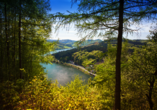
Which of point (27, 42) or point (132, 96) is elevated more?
point (27, 42)

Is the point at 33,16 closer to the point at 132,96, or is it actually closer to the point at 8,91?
the point at 8,91

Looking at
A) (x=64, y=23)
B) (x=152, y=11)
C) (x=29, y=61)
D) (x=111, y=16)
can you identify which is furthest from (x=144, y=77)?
(x=29, y=61)

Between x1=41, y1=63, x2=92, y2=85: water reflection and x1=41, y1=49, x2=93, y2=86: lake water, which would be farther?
x1=41, y1=63, x2=92, y2=85: water reflection

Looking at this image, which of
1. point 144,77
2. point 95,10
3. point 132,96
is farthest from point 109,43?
point 132,96

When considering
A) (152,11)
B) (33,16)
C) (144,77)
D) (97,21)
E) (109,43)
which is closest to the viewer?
(152,11)

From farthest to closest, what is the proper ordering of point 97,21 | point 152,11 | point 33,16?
point 33,16 < point 97,21 < point 152,11

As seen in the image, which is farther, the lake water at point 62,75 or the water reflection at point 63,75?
the water reflection at point 63,75

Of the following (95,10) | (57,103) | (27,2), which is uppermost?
(27,2)

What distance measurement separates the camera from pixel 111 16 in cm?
288

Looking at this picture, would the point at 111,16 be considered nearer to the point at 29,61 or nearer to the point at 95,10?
the point at 95,10

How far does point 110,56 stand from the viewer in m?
3.30

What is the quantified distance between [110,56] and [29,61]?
21.9 feet

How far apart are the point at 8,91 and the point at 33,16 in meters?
3.79

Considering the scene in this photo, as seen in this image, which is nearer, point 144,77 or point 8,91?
point 8,91
